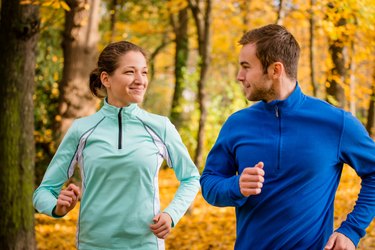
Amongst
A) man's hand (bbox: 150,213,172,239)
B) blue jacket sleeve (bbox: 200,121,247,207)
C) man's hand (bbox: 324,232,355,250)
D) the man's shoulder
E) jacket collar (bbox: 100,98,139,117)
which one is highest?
the man's shoulder

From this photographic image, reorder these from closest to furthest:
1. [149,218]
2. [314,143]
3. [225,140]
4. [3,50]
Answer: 1. [314,143]
2. [225,140]
3. [149,218]
4. [3,50]

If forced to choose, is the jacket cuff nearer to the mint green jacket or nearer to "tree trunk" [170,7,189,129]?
the mint green jacket

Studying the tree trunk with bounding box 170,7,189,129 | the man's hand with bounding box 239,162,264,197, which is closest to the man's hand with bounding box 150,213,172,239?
the man's hand with bounding box 239,162,264,197

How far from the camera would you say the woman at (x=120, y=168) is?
325cm

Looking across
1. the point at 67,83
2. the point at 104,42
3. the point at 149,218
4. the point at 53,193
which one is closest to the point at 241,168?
the point at 149,218

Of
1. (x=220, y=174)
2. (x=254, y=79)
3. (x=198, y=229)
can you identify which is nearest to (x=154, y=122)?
(x=220, y=174)

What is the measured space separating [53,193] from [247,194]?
4.34ft

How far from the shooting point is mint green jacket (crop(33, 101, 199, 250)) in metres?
3.26

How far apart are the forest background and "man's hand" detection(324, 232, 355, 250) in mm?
1304

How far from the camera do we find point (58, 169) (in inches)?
135

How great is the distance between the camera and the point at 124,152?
331 centimetres

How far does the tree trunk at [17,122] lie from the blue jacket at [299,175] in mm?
4179

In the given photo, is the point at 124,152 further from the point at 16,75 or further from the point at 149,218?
the point at 16,75

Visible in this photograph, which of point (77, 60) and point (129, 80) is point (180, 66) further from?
point (129, 80)
